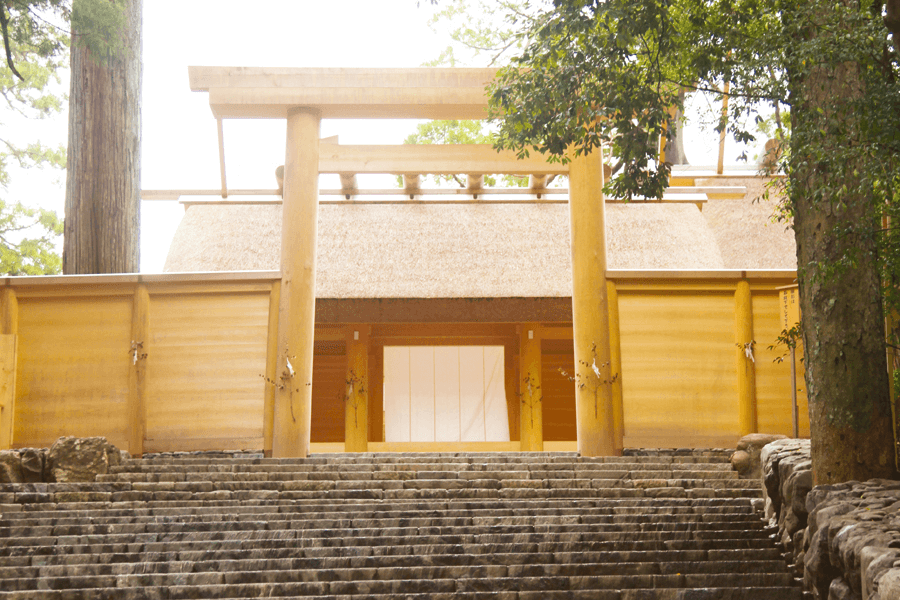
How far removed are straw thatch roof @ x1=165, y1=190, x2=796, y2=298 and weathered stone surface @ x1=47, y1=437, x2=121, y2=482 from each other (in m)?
4.42

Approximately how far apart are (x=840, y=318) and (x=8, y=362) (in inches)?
266

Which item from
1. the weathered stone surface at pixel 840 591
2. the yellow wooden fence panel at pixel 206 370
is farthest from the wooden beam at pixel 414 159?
the weathered stone surface at pixel 840 591

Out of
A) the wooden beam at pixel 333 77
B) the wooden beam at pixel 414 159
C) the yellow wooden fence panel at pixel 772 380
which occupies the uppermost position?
the wooden beam at pixel 333 77

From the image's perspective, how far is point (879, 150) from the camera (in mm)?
3658

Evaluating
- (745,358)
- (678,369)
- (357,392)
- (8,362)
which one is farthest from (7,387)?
(745,358)

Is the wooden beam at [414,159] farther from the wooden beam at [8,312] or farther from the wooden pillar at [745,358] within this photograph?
the wooden beam at [8,312]

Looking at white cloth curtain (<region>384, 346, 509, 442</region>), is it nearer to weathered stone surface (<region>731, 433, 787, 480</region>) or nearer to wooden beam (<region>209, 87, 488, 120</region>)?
wooden beam (<region>209, 87, 488, 120</region>)

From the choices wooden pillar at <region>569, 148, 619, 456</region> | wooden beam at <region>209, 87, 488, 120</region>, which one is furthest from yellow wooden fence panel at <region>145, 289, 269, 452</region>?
wooden pillar at <region>569, 148, 619, 456</region>

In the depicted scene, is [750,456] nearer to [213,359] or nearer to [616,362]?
[616,362]

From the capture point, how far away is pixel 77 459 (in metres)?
5.57

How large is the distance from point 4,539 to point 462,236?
7152mm

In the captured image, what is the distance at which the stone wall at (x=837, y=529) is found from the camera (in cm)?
311

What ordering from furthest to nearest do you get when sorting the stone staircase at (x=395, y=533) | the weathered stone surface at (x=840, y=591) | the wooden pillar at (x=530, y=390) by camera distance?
1. the wooden pillar at (x=530, y=390)
2. the stone staircase at (x=395, y=533)
3. the weathered stone surface at (x=840, y=591)

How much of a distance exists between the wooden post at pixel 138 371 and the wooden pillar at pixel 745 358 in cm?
556
